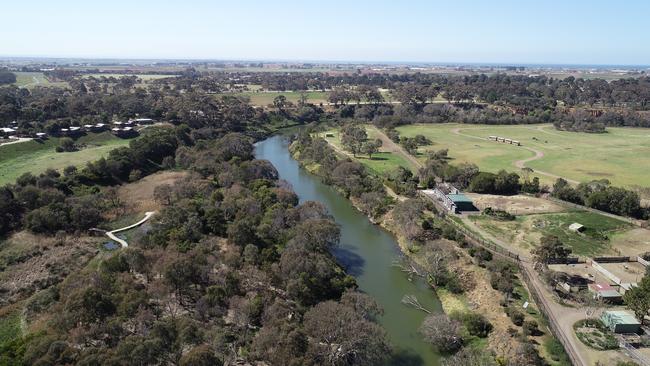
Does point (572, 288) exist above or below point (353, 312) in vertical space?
below

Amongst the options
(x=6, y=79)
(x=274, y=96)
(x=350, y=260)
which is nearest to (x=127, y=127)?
(x=350, y=260)

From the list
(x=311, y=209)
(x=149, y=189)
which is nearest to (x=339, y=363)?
(x=311, y=209)

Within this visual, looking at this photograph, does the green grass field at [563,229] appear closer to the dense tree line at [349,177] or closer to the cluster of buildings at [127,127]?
the dense tree line at [349,177]

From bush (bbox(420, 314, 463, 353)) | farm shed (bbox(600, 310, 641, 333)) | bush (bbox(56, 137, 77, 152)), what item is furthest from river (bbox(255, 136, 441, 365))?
bush (bbox(56, 137, 77, 152))

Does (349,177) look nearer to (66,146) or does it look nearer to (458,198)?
(458,198)

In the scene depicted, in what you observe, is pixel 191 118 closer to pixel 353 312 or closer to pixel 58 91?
pixel 58 91
